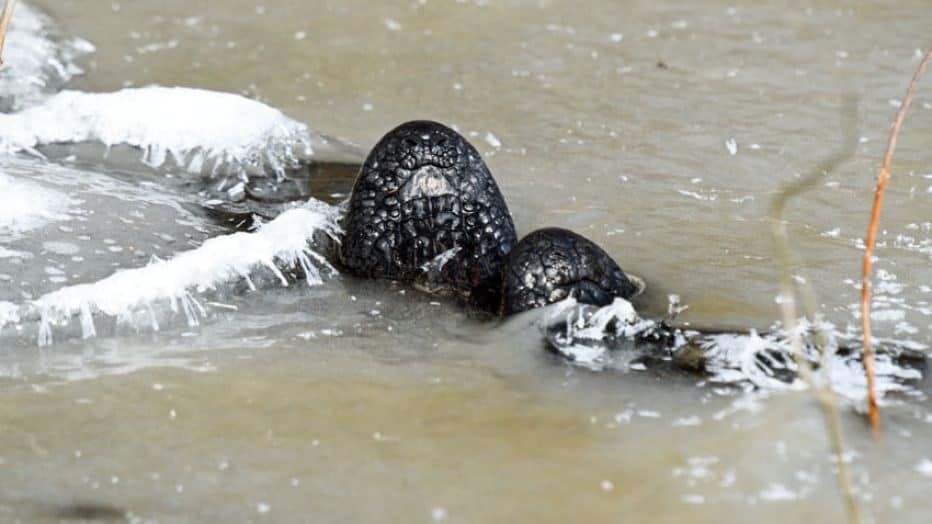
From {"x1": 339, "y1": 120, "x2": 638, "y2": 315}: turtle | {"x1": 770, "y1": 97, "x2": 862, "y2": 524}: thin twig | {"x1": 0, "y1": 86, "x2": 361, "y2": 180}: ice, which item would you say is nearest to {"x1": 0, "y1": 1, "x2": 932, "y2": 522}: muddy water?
{"x1": 770, "y1": 97, "x2": 862, "y2": 524}: thin twig

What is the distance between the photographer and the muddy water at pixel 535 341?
2.93 meters

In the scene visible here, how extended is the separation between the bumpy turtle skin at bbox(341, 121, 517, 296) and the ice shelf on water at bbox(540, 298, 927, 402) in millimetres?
575

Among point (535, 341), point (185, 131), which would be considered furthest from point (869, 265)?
point (185, 131)

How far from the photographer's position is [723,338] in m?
3.72

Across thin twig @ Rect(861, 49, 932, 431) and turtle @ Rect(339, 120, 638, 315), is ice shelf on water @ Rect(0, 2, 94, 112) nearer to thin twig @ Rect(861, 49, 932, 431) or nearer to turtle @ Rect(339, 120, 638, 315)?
turtle @ Rect(339, 120, 638, 315)

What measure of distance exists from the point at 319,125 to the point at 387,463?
3243 mm

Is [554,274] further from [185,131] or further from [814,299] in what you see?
[185,131]

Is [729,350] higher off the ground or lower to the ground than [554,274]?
lower

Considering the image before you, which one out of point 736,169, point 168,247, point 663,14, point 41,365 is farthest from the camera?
point 663,14

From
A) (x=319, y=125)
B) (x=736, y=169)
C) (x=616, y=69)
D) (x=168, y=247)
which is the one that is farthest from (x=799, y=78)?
(x=168, y=247)

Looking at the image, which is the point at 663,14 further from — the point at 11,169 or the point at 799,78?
the point at 11,169

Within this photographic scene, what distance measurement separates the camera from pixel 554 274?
3.95 meters

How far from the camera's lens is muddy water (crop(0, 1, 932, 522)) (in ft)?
9.62

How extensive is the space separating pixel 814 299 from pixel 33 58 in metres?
4.71
